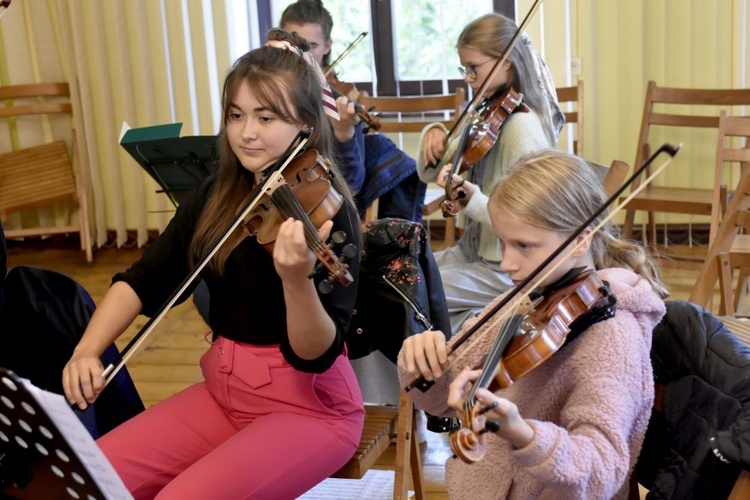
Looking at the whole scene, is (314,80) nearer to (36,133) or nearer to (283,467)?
(283,467)

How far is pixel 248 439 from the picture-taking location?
149 centimetres

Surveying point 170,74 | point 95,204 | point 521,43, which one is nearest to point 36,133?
point 95,204

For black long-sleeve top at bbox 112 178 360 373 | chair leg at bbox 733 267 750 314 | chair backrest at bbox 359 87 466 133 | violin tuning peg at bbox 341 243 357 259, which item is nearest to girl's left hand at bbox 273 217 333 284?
violin tuning peg at bbox 341 243 357 259

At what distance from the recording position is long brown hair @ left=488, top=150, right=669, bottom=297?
51.5 inches

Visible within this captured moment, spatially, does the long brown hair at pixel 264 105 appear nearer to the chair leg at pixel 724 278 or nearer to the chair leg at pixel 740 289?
the chair leg at pixel 724 278

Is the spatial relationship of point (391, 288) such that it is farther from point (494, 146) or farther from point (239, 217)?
point (494, 146)

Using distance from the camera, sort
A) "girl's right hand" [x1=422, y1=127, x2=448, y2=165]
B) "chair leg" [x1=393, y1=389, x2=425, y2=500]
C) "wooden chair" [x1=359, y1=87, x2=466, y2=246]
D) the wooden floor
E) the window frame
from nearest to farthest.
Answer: "chair leg" [x1=393, y1=389, x2=425, y2=500] < the wooden floor < "girl's right hand" [x1=422, y1=127, x2=448, y2=165] < "wooden chair" [x1=359, y1=87, x2=466, y2=246] < the window frame

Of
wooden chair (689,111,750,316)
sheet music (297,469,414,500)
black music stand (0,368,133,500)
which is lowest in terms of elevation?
sheet music (297,469,414,500)

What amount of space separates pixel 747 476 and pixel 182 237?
3.38 ft

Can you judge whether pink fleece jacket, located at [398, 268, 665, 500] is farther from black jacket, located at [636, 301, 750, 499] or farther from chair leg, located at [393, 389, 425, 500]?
chair leg, located at [393, 389, 425, 500]

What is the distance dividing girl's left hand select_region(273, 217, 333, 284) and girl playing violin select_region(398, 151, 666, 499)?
0.61 feet

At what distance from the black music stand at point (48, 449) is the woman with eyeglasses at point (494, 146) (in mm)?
1353


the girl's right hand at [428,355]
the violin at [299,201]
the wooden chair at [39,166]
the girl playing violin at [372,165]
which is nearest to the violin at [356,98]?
the girl playing violin at [372,165]

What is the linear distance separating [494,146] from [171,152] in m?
0.85
